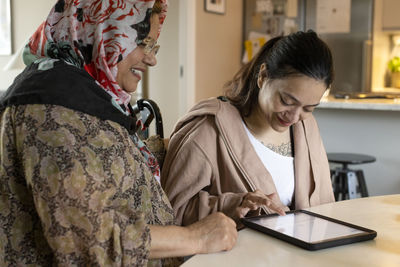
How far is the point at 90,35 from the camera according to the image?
3.92 feet

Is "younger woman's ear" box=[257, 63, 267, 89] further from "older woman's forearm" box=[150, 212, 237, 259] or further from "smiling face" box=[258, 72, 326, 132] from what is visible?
"older woman's forearm" box=[150, 212, 237, 259]

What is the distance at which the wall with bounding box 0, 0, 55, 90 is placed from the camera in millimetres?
5164

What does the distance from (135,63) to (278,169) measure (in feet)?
2.38

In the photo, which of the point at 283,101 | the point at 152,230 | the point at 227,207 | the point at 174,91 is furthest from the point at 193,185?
the point at 174,91

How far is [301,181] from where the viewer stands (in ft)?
5.82

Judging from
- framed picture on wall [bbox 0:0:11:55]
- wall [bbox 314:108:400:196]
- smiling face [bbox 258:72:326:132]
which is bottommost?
wall [bbox 314:108:400:196]

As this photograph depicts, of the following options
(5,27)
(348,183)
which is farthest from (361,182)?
(5,27)

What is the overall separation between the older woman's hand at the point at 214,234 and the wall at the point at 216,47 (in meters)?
3.71

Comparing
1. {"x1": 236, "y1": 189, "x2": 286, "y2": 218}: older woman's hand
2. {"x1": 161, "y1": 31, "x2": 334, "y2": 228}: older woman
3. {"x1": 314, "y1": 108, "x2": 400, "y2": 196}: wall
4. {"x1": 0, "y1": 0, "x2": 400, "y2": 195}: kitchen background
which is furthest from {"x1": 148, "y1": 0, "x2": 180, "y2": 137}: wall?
{"x1": 236, "y1": 189, "x2": 286, "y2": 218}: older woman's hand

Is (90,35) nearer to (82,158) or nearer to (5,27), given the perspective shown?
(82,158)

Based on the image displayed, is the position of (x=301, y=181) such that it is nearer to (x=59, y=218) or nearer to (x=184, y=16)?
(x=59, y=218)

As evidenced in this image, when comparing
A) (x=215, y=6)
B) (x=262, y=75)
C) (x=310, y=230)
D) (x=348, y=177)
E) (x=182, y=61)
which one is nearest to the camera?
(x=310, y=230)

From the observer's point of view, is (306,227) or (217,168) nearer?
(306,227)

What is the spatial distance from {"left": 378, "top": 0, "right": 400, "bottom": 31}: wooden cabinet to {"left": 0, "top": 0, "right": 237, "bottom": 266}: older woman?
Result: 485 centimetres
